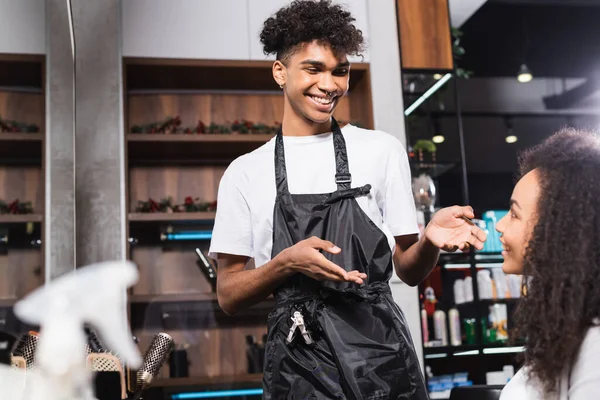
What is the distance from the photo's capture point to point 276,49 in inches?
75.1

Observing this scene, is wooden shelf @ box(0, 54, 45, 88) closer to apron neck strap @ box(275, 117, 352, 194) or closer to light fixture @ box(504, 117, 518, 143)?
apron neck strap @ box(275, 117, 352, 194)

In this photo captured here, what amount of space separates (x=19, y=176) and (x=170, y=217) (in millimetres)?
3260

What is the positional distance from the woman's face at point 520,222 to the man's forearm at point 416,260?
1.42ft

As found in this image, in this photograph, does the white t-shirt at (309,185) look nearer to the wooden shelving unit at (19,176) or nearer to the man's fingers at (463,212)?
the man's fingers at (463,212)

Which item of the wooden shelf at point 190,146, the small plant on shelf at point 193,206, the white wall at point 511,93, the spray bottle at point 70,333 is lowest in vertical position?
the spray bottle at point 70,333

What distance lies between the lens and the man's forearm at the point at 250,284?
1.60 meters

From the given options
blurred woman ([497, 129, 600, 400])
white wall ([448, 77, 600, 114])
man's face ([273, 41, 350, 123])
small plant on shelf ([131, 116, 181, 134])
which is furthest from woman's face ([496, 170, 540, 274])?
white wall ([448, 77, 600, 114])

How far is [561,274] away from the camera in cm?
102

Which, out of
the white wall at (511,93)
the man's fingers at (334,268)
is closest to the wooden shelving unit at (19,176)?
the man's fingers at (334,268)

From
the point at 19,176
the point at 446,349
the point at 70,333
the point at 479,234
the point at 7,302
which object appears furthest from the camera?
the point at 446,349

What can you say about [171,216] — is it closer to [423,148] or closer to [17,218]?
[423,148]

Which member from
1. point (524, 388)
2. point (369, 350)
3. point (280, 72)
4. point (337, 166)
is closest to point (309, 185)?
point (337, 166)

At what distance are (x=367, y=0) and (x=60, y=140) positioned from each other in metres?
3.31

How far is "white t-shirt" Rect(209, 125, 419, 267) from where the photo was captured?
5.74 ft
